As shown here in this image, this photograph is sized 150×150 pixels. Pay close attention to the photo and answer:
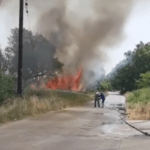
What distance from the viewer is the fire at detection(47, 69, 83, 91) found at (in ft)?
168

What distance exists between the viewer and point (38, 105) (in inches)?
815

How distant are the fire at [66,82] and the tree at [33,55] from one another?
2180 millimetres

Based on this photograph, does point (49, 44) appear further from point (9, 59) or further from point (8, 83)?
point (8, 83)

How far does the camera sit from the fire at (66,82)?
168 ft

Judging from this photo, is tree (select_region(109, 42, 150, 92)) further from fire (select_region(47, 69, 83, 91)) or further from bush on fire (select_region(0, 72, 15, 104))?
bush on fire (select_region(0, 72, 15, 104))

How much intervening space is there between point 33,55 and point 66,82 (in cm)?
854

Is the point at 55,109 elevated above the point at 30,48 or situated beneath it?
situated beneath

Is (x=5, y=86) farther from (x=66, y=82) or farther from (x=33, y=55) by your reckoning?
(x=66, y=82)

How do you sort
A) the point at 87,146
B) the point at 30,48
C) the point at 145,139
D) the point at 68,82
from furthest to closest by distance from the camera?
the point at 68,82, the point at 30,48, the point at 145,139, the point at 87,146

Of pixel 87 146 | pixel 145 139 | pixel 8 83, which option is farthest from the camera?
pixel 8 83

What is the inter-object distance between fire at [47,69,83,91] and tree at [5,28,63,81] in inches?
85.8

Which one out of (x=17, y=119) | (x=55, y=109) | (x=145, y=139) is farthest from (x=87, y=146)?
(x=55, y=109)

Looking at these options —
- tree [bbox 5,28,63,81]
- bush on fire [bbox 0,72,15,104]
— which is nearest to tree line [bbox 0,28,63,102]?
tree [bbox 5,28,63,81]

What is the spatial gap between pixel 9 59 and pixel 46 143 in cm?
4070
